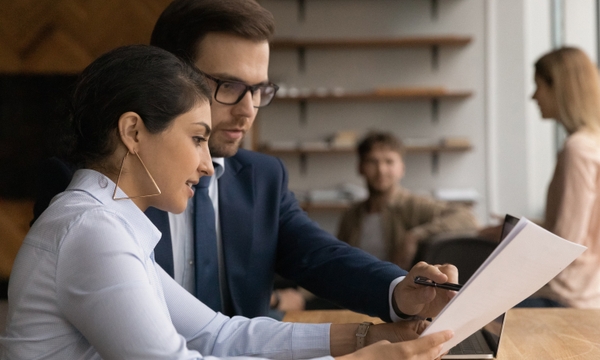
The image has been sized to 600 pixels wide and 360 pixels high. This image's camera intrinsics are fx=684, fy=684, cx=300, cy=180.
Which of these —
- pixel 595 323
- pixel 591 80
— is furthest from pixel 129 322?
pixel 591 80

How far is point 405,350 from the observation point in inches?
39.5

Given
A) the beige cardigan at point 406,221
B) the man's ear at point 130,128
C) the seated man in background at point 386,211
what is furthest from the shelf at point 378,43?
the man's ear at point 130,128

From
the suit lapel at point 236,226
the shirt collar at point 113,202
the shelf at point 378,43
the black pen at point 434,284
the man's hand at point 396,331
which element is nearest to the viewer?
the shirt collar at point 113,202

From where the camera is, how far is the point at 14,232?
4125 millimetres

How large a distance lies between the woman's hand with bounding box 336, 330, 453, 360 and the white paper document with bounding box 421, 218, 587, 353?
0.02m

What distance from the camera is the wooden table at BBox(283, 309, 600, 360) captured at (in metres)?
1.27

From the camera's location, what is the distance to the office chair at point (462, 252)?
2682 mm

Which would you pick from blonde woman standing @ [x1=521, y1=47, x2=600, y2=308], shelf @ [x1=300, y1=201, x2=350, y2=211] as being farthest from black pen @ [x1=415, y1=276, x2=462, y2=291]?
shelf @ [x1=300, y1=201, x2=350, y2=211]

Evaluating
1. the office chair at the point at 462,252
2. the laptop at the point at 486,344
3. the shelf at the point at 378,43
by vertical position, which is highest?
the shelf at the point at 378,43

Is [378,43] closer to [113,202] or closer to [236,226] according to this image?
[236,226]

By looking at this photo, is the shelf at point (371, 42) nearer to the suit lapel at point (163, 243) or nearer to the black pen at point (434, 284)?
the suit lapel at point (163, 243)

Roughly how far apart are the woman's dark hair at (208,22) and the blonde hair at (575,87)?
169cm

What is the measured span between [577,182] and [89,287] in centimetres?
216

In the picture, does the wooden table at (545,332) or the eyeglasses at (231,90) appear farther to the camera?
the eyeglasses at (231,90)
